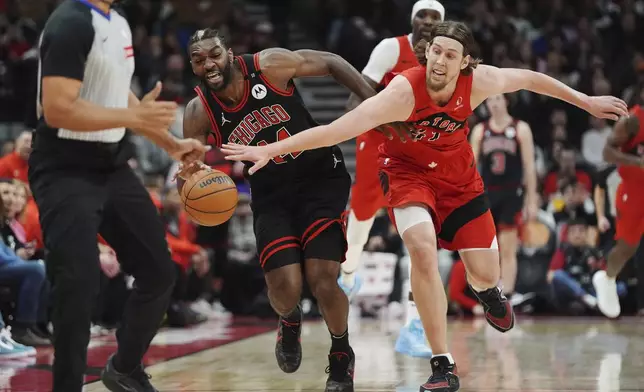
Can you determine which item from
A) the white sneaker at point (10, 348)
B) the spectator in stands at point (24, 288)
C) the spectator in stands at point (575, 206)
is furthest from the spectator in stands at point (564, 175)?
the white sneaker at point (10, 348)

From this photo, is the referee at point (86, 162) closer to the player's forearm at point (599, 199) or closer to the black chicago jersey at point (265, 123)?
the black chicago jersey at point (265, 123)

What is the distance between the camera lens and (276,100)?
5176 millimetres

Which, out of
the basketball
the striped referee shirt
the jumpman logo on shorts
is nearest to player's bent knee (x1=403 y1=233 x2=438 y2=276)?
the jumpman logo on shorts

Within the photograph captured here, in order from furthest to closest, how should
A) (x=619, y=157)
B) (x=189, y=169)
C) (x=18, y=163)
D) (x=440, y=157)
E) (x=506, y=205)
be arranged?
(x=506, y=205), (x=18, y=163), (x=619, y=157), (x=440, y=157), (x=189, y=169)

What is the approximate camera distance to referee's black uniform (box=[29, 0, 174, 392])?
4.03m

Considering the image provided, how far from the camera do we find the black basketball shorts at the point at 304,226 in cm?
514

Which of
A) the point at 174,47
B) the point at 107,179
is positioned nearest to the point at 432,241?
the point at 107,179

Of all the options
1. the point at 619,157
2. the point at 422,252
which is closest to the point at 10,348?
the point at 422,252

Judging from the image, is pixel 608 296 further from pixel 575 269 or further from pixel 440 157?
pixel 440 157

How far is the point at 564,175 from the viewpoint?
12.4 m

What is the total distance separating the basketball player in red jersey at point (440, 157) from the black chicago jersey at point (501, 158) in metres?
3.94

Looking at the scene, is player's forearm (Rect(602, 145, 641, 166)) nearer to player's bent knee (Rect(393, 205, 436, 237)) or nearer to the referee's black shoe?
player's bent knee (Rect(393, 205, 436, 237))

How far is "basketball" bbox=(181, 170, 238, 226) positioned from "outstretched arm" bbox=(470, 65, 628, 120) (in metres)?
1.35

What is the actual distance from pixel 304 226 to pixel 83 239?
1402mm
